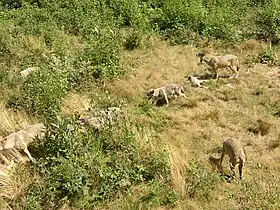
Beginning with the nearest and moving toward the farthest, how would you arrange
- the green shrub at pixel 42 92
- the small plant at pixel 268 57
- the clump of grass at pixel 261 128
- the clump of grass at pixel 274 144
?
the clump of grass at pixel 274 144, the clump of grass at pixel 261 128, the green shrub at pixel 42 92, the small plant at pixel 268 57

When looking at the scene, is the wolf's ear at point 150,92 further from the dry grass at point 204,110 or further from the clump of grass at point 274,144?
the clump of grass at point 274,144

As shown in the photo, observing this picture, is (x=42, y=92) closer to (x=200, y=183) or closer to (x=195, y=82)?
(x=195, y=82)

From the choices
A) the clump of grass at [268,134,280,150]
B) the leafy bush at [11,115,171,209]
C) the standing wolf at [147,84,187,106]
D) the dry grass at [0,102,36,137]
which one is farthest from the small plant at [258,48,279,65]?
the dry grass at [0,102,36,137]

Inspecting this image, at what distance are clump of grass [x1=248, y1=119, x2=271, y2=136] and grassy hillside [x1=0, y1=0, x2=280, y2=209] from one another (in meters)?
0.02

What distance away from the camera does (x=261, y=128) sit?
9008mm

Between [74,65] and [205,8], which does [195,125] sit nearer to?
[74,65]

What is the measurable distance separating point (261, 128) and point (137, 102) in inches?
112

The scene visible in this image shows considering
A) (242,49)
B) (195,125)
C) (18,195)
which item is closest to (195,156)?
(195,125)

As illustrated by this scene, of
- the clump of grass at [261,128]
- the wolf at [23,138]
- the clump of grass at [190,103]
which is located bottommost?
the clump of grass at [190,103]

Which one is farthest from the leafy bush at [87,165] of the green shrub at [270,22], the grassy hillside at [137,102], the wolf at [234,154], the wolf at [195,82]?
the green shrub at [270,22]

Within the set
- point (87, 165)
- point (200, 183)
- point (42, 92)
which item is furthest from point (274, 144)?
point (42, 92)

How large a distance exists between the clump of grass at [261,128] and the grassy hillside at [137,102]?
0.02 meters

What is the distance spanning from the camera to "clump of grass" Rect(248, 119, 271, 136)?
29.3 feet

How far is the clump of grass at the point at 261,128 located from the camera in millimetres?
8938
